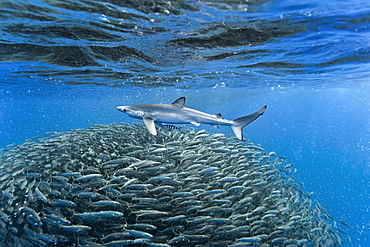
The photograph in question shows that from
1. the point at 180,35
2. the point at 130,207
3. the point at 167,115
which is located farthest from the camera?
the point at 180,35

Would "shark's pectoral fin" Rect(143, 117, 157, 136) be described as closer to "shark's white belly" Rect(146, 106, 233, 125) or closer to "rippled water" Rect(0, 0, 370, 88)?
"shark's white belly" Rect(146, 106, 233, 125)

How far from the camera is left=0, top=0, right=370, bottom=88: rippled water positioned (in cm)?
748

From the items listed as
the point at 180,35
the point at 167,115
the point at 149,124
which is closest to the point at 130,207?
the point at 149,124

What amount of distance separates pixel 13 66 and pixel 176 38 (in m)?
11.8

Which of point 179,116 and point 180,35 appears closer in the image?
point 179,116

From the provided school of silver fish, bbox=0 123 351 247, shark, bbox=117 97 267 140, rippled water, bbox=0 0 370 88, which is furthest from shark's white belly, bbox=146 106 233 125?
rippled water, bbox=0 0 370 88

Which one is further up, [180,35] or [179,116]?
[180,35]

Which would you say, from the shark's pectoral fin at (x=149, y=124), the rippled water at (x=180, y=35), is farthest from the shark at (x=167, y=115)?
the rippled water at (x=180, y=35)

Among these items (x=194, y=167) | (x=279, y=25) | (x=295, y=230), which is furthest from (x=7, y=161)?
(x=279, y=25)

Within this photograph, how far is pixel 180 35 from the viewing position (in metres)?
9.97

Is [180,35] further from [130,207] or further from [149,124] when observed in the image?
[130,207]

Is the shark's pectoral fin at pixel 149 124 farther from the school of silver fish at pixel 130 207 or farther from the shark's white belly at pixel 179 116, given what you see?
the school of silver fish at pixel 130 207

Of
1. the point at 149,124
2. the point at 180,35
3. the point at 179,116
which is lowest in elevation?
the point at 149,124

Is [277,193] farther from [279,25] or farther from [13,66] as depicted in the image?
[13,66]
